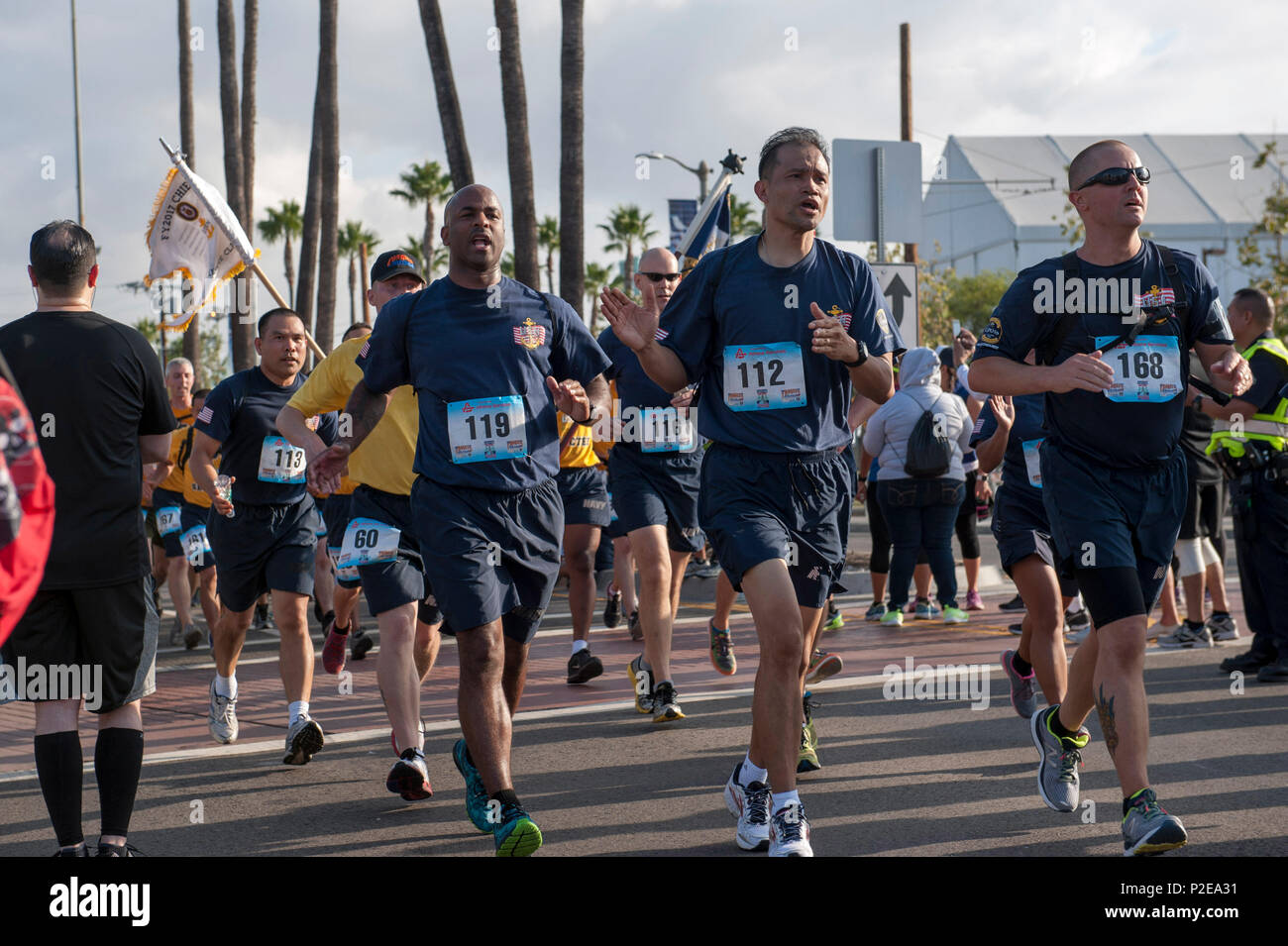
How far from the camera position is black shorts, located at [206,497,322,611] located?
7.12 metres

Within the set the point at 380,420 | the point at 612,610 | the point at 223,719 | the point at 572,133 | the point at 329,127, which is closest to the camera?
the point at 380,420

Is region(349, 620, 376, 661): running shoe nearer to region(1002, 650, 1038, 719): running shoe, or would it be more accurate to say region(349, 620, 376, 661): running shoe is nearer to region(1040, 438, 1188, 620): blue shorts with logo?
region(1002, 650, 1038, 719): running shoe

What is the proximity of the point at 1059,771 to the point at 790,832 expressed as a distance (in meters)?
1.30

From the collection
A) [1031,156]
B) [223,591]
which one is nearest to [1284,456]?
[223,591]

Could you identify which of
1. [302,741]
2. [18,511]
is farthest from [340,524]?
[18,511]

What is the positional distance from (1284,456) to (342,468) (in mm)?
5803

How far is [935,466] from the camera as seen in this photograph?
10945mm

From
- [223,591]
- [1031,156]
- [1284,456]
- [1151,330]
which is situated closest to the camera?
[1151,330]

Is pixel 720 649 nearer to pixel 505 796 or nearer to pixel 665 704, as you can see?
pixel 665 704

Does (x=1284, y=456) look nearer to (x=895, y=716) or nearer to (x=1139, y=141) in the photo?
(x=895, y=716)

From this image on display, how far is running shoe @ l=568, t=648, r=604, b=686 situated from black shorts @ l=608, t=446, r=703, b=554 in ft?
3.24

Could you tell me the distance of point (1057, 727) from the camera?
5.54 m
